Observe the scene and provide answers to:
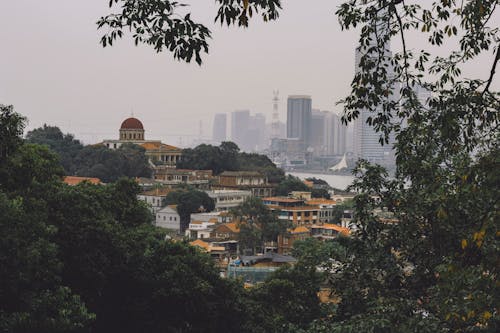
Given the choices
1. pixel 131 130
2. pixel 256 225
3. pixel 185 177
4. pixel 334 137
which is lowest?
pixel 256 225

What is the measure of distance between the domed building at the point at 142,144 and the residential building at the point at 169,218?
12.5 m

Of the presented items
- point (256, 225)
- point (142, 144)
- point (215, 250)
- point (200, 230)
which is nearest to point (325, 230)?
point (256, 225)

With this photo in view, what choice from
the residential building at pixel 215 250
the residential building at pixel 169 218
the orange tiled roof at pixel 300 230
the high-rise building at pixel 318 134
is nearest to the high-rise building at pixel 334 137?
the high-rise building at pixel 318 134

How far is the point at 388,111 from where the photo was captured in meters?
4.02

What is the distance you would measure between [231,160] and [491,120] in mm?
37369

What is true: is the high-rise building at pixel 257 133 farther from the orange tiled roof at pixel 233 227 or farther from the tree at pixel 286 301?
the tree at pixel 286 301

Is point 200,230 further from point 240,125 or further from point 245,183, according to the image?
point 240,125

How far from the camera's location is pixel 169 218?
3019 cm

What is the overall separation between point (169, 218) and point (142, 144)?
1436 centimetres

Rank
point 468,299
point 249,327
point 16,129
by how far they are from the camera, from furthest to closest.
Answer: point 249,327 → point 16,129 → point 468,299

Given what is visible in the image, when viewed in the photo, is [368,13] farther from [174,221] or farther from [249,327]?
[174,221]

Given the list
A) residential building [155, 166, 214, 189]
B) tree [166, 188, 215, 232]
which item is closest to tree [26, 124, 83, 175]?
residential building [155, 166, 214, 189]

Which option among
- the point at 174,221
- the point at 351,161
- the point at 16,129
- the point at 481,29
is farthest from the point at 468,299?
A: the point at 351,161

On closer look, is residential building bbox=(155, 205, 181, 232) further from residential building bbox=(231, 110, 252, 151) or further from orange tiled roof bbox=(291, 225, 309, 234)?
residential building bbox=(231, 110, 252, 151)
